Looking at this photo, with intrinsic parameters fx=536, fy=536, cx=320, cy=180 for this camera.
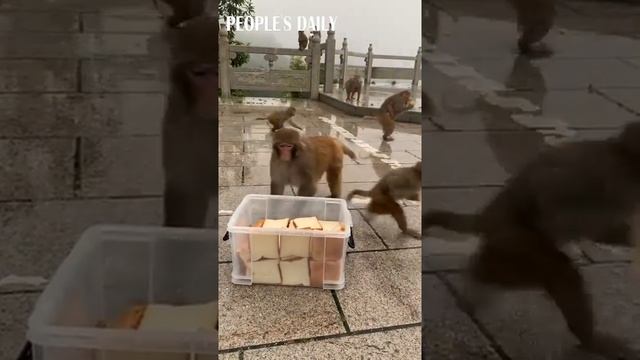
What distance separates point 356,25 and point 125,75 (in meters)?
0.25

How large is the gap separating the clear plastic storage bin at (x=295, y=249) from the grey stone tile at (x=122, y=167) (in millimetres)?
110

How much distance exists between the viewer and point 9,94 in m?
0.56

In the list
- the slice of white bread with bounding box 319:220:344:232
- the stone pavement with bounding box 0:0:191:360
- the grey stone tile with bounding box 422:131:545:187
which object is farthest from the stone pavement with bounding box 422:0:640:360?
the stone pavement with bounding box 0:0:191:360

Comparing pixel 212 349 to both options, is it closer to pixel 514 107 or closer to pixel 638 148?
pixel 514 107

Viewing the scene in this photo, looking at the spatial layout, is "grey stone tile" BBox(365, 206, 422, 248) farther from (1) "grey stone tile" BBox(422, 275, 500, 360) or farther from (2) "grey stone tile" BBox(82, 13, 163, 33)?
(2) "grey stone tile" BBox(82, 13, 163, 33)

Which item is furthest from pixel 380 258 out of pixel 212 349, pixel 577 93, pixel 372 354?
pixel 577 93

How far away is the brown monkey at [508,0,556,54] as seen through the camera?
0.61 m

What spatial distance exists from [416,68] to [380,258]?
223 millimetres

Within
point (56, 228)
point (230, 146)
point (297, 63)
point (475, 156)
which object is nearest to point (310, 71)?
point (297, 63)

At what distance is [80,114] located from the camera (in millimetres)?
572

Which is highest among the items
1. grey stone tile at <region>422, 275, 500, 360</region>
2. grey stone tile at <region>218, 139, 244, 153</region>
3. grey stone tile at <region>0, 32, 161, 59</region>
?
grey stone tile at <region>0, 32, 161, 59</region>

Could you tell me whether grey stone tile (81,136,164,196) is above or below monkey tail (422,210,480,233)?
above

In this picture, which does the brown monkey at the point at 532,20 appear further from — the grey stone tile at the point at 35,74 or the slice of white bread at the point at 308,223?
the grey stone tile at the point at 35,74

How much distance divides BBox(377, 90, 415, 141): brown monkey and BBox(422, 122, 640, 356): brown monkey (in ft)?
0.48
